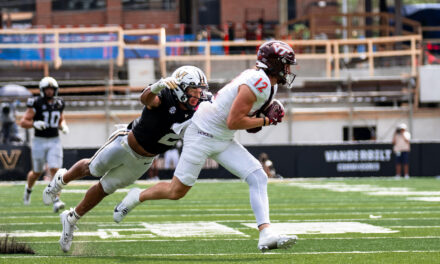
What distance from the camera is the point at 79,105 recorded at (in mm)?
28188

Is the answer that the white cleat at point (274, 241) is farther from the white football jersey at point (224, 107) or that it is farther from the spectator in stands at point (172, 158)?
the spectator in stands at point (172, 158)

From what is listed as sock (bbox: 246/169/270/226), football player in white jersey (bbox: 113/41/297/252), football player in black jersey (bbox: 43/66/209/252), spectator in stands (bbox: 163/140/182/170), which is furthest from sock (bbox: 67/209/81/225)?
spectator in stands (bbox: 163/140/182/170)

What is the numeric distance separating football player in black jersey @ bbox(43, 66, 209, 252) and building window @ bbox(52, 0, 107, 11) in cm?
3442

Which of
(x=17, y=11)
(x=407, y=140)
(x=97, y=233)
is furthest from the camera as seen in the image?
(x=17, y=11)

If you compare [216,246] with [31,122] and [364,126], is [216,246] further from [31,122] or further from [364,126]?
[364,126]

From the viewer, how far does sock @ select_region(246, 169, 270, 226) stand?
7430mm

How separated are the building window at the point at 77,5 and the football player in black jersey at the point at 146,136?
3442 centimetres

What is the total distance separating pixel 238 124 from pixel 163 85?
85 cm

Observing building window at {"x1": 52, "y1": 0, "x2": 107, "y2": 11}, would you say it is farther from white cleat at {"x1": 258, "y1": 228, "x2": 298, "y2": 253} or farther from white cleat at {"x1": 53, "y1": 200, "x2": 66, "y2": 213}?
white cleat at {"x1": 258, "y1": 228, "x2": 298, "y2": 253}

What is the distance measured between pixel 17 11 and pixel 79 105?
1465 cm

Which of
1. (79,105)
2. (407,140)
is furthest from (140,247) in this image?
(79,105)

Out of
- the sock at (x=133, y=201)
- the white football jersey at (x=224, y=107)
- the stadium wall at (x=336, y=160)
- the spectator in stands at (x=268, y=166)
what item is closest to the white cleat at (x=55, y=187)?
the sock at (x=133, y=201)

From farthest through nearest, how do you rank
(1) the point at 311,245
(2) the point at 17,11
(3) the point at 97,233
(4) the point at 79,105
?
(2) the point at 17,11
(4) the point at 79,105
(3) the point at 97,233
(1) the point at 311,245

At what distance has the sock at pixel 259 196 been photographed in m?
7.43
